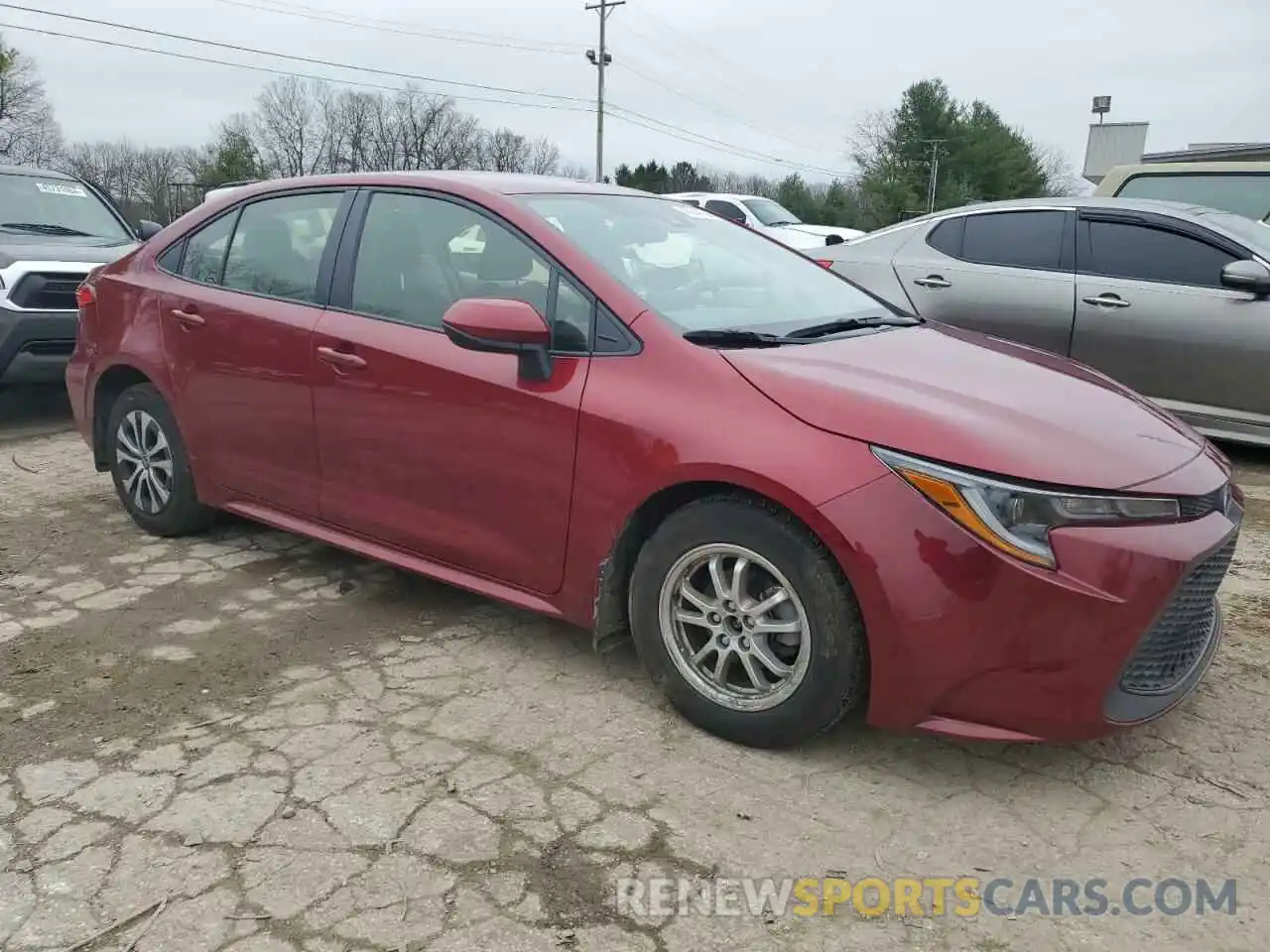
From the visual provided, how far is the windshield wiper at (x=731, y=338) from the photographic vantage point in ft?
9.41

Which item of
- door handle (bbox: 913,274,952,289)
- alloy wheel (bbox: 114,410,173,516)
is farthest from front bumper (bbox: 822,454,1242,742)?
door handle (bbox: 913,274,952,289)

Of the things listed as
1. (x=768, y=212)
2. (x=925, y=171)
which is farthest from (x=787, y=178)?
(x=768, y=212)

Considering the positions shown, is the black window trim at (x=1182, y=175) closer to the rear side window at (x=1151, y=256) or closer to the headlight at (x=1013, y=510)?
the rear side window at (x=1151, y=256)

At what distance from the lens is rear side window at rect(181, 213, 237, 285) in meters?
4.09

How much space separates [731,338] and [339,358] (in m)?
1.40

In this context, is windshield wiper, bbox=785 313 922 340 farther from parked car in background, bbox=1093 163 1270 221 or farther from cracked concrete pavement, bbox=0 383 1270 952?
parked car in background, bbox=1093 163 1270 221

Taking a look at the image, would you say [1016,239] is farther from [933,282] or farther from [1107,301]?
[1107,301]

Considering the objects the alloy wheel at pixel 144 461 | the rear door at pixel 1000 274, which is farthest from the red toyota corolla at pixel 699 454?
the rear door at pixel 1000 274

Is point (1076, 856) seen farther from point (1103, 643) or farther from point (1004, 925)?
point (1103, 643)

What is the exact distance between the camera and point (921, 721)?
2.47 metres

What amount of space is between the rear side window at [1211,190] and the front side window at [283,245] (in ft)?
19.2

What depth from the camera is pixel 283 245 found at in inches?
153

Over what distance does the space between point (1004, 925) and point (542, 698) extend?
4.72ft

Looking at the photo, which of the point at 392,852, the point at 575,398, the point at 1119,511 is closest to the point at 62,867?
the point at 392,852
